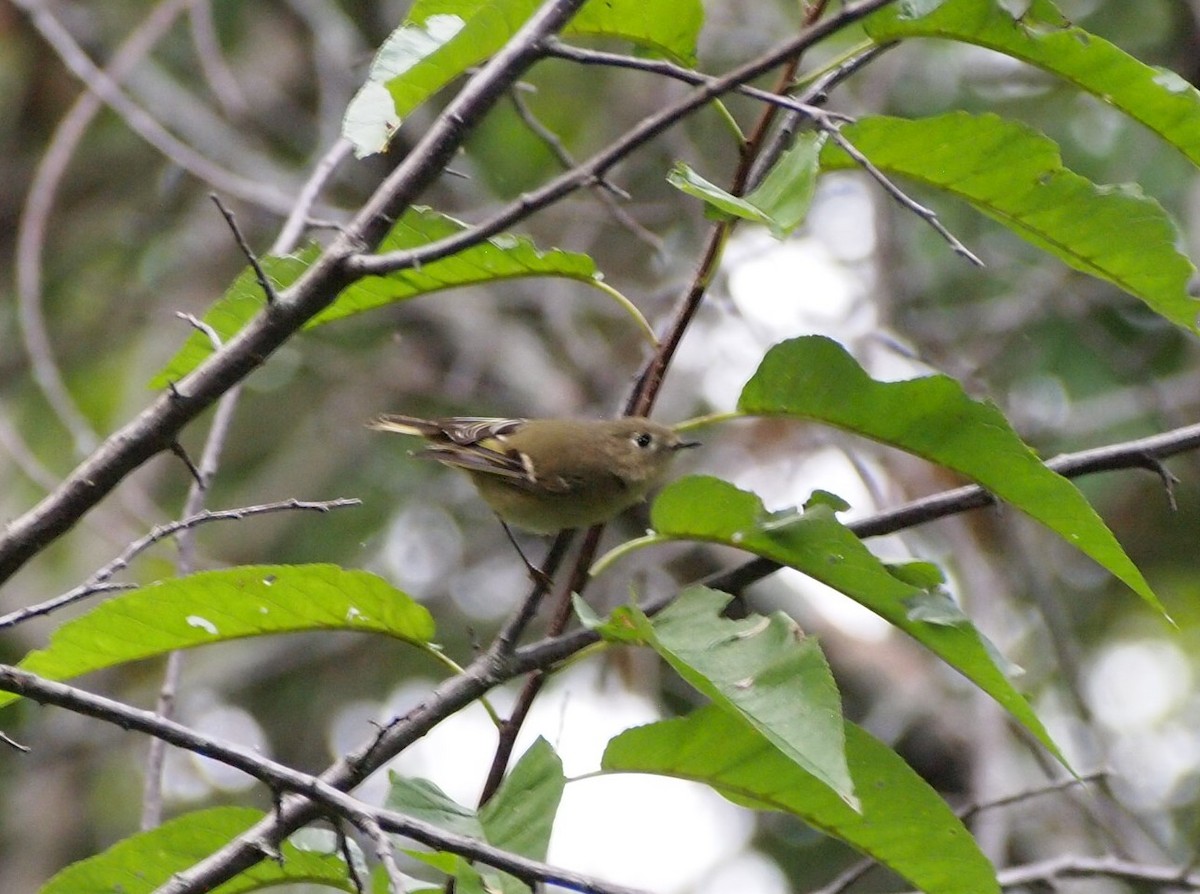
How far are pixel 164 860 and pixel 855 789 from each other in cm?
105

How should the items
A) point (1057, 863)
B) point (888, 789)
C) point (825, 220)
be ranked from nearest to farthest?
point (888, 789)
point (1057, 863)
point (825, 220)

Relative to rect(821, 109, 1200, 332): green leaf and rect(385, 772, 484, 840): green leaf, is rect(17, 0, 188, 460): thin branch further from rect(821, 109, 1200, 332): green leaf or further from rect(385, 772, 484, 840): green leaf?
rect(821, 109, 1200, 332): green leaf

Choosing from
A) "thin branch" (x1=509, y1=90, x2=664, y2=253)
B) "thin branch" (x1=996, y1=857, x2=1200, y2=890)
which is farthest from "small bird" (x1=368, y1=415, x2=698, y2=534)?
"thin branch" (x1=996, y1=857, x2=1200, y2=890)

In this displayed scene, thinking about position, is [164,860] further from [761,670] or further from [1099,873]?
[1099,873]

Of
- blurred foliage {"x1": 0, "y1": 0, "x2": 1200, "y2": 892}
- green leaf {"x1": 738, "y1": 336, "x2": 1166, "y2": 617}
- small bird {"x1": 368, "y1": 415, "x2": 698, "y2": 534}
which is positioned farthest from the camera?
blurred foliage {"x1": 0, "y1": 0, "x2": 1200, "y2": 892}

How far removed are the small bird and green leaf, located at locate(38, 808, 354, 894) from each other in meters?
1.40

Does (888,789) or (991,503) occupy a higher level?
(991,503)

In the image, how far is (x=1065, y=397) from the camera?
21.1ft

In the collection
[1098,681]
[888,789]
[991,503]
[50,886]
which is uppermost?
[1098,681]

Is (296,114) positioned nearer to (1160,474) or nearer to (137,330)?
(137,330)

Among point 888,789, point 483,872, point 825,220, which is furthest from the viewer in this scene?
point 825,220

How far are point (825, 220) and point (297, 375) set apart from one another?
2.92 m

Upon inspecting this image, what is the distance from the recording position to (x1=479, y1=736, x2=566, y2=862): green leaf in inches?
67.6

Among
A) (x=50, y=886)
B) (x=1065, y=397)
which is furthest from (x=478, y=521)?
(x=50, y=886)
